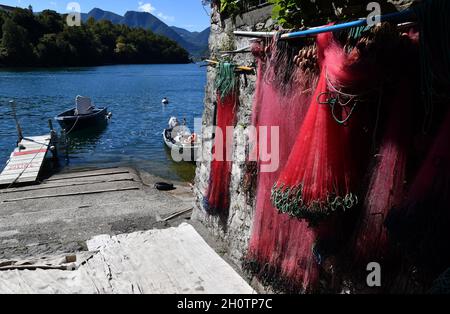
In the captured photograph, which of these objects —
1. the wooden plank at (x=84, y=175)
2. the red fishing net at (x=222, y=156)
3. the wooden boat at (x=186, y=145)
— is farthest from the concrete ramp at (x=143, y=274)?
the wooden boat at (x=186, y=145)

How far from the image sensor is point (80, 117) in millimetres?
28688

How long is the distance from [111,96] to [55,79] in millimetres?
20193

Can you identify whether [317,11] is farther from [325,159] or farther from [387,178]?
[387,178]

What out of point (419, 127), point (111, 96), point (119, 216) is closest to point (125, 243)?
point (119, 216)

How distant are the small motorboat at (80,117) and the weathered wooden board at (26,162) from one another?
20.4ft

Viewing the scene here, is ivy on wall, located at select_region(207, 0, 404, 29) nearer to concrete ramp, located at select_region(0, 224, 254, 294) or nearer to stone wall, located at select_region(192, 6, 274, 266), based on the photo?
stone wall, located at select_region(192, 6, 274, 266)

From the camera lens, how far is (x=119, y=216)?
1030 cm

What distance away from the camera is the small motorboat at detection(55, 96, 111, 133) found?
28.4 meters

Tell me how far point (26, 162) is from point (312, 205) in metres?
18.5

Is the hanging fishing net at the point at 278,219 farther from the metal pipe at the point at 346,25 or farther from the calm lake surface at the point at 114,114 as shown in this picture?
the calm lake surface at the point at 114,114

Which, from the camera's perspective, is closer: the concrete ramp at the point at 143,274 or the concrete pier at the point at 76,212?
the concrete ramp at the point at 143,274

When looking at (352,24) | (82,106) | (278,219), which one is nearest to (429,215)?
(352,24)

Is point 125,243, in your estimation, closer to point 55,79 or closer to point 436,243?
point 436,243

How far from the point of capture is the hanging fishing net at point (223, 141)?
6.14 metres
